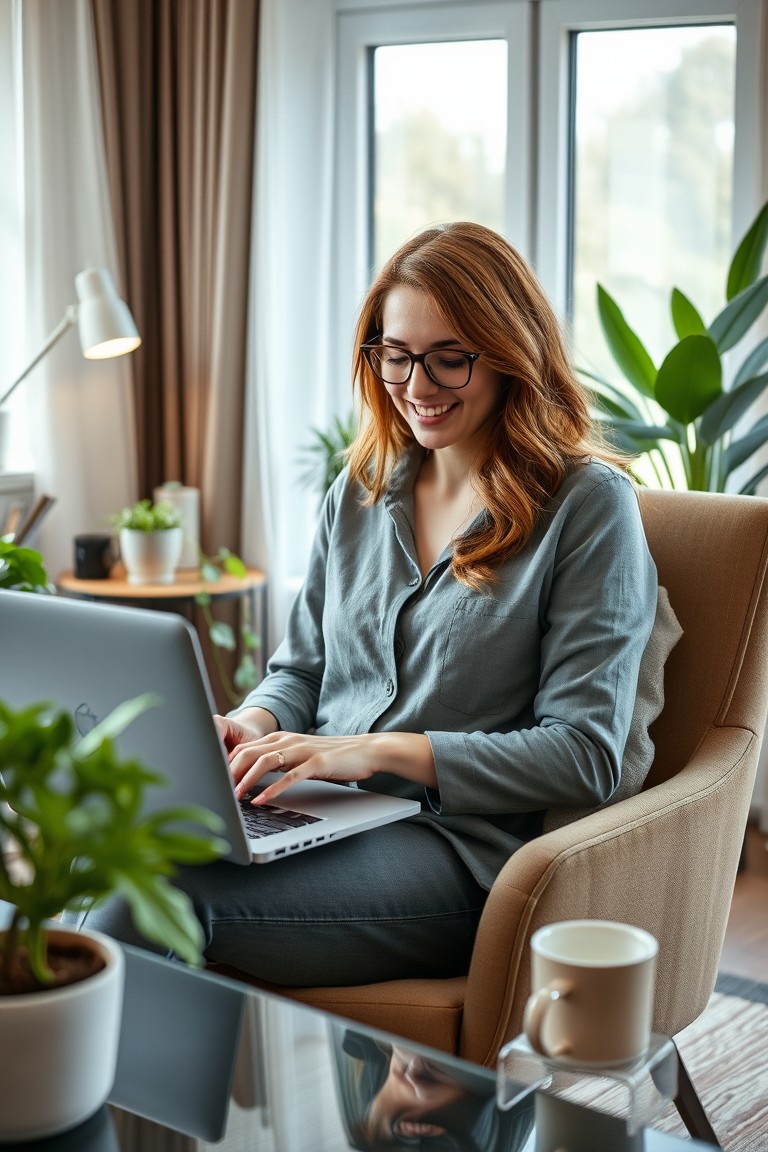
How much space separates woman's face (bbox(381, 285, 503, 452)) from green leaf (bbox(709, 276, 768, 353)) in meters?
1.18

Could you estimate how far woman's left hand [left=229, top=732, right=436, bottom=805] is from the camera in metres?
1.45

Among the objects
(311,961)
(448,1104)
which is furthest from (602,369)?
(448,1104)

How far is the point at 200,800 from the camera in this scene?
4.21ft

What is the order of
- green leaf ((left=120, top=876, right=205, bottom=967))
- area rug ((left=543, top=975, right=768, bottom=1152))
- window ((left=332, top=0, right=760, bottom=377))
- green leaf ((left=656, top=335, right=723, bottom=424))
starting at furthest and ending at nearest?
window ((left=332, top=0, right=760, bottom=377)) → green leaf ((left=656, top=335, right=723, bottom=424)) → area rug ((left=543, top=975, right=768, bottom=1152)) → green leaf ((left=120, top=876, right=205, bottom=967))

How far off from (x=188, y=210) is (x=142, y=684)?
240cm

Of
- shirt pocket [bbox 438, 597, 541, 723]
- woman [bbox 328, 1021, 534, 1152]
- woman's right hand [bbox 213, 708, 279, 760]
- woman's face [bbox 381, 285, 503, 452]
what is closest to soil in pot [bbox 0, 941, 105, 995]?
woman [bbox 328, 1021, 534, 1152]

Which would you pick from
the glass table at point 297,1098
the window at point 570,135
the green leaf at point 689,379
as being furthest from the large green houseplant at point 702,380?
the glass table at point 297,1098

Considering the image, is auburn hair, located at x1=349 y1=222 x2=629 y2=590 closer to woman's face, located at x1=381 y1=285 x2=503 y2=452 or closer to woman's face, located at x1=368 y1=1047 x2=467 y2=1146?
woman's face, located at x1=381 y1=285 x2=503 y2=452

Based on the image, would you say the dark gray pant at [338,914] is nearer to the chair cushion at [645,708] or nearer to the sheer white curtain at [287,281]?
the chair cushion at [645,708]

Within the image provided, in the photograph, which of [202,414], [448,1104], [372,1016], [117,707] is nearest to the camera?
[448,1104]

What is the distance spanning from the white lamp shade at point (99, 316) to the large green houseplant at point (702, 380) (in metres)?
0.97

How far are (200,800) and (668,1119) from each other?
37.3 inches

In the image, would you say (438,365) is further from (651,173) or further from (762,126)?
(651,173)

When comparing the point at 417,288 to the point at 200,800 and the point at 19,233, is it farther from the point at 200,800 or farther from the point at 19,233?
the point at 19,233
